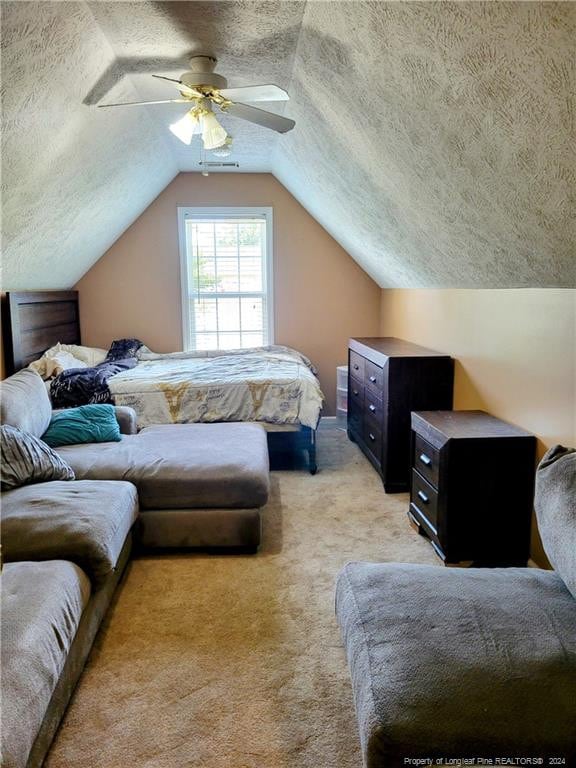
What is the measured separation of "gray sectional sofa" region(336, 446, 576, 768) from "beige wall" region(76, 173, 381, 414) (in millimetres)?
3828

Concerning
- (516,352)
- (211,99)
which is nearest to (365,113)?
(211,99)

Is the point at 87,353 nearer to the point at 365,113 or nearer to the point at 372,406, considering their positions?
the point at 372,406

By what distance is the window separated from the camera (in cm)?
530

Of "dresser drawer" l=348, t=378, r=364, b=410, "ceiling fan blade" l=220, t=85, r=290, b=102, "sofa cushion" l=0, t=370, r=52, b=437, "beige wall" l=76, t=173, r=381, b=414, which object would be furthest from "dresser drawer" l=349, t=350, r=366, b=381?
"sofa cushion" l=0, t=370, r=52, b=437

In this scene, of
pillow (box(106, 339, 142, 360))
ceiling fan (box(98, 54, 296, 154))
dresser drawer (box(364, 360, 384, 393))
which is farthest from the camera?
pillow (box(106, 339, 142, 360))

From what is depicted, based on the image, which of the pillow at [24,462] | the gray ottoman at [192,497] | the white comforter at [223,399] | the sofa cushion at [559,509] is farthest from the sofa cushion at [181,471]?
the sofa cushion at [559,509]

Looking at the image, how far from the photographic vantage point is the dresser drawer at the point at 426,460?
259cm

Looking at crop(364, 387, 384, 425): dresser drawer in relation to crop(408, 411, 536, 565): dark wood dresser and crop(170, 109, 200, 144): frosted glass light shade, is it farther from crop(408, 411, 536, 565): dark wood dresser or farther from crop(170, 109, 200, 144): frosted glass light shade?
crop(170, 109, 200, 144): frosted glass light shade

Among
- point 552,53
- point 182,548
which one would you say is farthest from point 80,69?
point 182,548

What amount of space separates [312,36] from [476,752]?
2.61m

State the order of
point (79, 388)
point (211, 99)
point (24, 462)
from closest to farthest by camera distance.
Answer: point (24, 462)
point (211, 99)
point (79, 388)

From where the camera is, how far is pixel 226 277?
17.7 ft

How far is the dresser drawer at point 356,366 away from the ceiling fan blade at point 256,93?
2105mm

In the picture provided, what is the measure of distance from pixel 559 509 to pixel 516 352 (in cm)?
121
